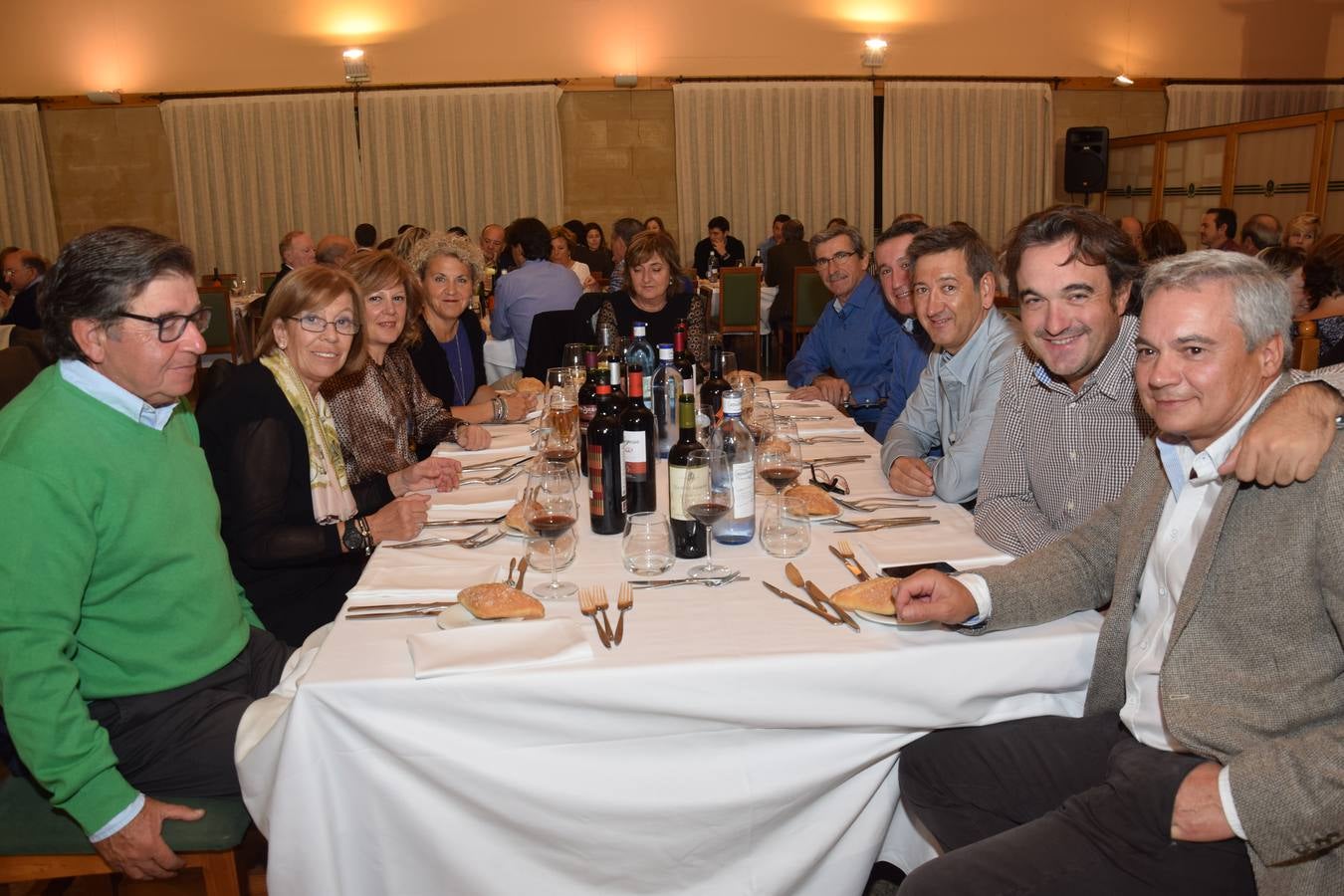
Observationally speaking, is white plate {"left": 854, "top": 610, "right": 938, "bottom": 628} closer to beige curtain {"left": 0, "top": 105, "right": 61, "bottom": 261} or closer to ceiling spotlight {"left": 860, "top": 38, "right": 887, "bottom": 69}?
ceiling spotlight {"left": 860, "top": 38, "right": 887, "bottom": 69}

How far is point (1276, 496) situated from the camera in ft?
4.21

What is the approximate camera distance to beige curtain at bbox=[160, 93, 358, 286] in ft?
34.1

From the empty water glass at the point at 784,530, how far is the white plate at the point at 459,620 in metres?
0.51

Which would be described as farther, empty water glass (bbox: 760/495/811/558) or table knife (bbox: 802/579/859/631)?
empty water glass (bbox: 760/495/811/558)

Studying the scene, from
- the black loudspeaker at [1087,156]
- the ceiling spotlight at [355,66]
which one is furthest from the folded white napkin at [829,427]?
the ceiling spotlight at [355,66]

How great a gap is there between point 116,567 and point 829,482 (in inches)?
58.4

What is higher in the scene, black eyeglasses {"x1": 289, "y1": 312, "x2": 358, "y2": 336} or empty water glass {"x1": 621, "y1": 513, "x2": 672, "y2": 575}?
black eyeglasses {"x1": 289, "y1": 312, "x2": 358, "y2": 336}

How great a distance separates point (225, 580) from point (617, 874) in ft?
2.88

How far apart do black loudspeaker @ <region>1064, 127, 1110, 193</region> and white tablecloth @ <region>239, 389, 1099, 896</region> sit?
10.1m

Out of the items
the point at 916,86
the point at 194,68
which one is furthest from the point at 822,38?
the point at 194,68

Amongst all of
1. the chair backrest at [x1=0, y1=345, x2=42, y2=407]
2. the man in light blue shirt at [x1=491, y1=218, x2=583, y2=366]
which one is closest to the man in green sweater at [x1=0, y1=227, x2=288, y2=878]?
the chair backrest at [x1=0, y1=345, x2=42, y2=407]

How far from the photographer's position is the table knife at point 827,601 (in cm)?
154

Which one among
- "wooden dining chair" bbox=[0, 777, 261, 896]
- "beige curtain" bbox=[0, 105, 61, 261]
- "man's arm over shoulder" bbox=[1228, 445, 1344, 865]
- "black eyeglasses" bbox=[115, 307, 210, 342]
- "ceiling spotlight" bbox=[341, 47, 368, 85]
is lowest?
"wooden dining chair" bbox=[0, 777, 261, 896]

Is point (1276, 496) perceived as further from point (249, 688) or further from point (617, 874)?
point (249, 688)
